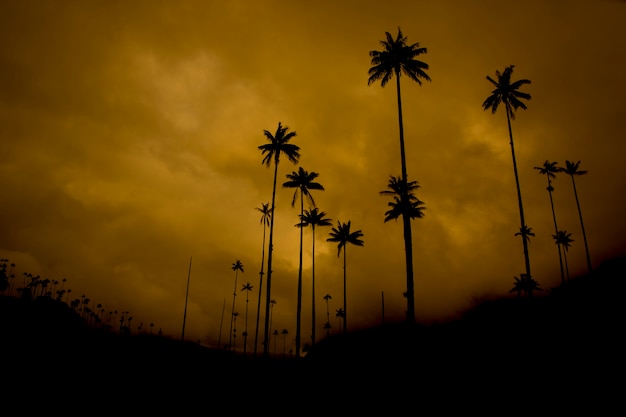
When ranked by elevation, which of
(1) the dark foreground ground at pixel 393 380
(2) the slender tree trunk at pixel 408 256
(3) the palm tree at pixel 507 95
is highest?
(3) the palm tree at pixel 507 95

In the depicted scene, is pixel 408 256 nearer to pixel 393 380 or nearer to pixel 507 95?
pixel 393 380

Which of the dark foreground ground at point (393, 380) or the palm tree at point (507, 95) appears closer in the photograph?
the dark foreground ground at point (393, 380)

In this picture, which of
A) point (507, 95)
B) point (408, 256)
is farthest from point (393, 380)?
point (507, 95)

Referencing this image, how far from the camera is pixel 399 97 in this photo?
Result: 30375 mm

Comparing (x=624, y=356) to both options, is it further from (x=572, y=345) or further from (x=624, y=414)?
(x=624, y=414)

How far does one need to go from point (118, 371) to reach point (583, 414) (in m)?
32.8

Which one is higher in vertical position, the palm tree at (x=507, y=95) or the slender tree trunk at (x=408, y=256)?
the palm tree at (x=507, y=95)

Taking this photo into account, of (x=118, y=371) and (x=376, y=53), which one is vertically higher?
(x=376, y=53)

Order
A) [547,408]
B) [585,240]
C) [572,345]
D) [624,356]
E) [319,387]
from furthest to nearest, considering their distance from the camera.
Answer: [585,240] < [319,387] < [572,345] < [624,356] < [547,408]

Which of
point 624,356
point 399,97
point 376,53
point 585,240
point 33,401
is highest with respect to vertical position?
point 376,53

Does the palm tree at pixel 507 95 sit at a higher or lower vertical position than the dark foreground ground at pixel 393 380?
higher

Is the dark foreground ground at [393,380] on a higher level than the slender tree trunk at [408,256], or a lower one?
lower

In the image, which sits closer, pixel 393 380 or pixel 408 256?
pixel 393 380

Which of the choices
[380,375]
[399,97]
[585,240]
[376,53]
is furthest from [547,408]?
[585,240]
